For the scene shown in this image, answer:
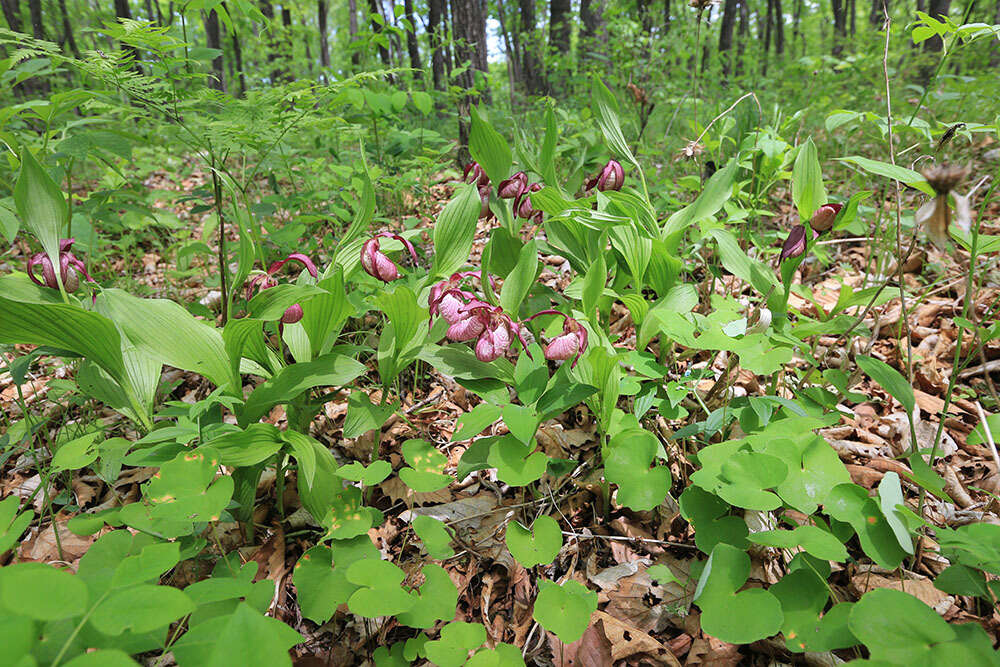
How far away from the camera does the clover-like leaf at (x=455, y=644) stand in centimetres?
101

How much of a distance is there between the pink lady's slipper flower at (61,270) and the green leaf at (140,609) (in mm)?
1167

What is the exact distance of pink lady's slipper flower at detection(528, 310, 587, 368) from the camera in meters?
1.39

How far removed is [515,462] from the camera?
1258 millimetres

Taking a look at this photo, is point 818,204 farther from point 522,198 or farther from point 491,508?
point 491,508

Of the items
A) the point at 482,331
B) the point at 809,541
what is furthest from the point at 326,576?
the point at 809,541

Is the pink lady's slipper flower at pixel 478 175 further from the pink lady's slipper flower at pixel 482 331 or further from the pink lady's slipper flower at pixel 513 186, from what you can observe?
the pink lady's slipper flower at pixel 482 331

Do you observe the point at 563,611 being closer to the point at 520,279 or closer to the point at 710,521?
the point at 710,521

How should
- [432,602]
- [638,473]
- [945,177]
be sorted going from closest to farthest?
[945,177], [432,602], [638,473]

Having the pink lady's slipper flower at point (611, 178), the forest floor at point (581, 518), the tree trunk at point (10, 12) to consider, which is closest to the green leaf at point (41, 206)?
the forest floor at point (581, 518)

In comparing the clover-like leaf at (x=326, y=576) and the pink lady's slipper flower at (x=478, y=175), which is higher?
the pink lady's slipper flower at (x=478, y=175)

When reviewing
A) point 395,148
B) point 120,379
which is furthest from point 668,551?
point 395,148

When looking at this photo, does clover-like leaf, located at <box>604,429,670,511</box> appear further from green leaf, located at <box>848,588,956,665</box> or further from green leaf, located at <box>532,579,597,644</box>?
green leaf, located at <box>848,588,956,665</box>

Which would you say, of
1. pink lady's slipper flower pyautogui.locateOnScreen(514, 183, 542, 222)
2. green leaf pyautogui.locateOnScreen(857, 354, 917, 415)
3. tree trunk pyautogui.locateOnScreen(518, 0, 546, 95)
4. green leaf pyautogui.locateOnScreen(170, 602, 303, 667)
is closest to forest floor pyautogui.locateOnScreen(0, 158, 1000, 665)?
green leaf pyautogui.locateOnScreen(857, 354, 917, 415)

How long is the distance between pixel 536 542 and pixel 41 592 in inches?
37.0
